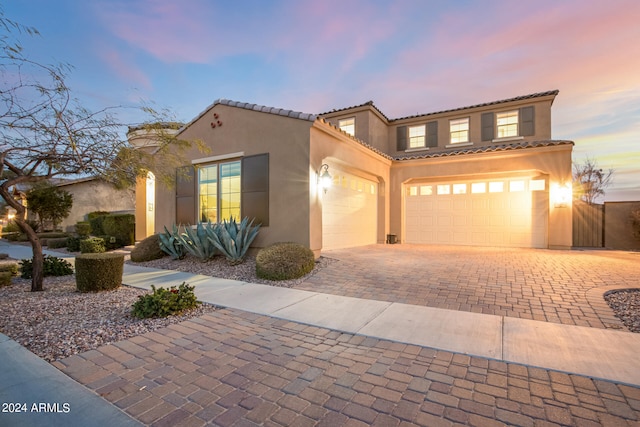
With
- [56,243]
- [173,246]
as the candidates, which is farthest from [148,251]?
[56,243]

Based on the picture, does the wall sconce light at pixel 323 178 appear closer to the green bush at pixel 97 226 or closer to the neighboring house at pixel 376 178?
the neighboring house at pixel 376 178

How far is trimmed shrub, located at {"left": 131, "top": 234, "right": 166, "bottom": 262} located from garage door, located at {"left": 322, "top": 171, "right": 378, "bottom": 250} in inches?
209

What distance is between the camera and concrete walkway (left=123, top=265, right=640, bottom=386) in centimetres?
295

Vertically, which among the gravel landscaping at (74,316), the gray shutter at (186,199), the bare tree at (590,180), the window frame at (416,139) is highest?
the window frame at (416,139)

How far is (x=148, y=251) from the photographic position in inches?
371

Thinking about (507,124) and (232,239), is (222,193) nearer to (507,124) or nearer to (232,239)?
(232,239)

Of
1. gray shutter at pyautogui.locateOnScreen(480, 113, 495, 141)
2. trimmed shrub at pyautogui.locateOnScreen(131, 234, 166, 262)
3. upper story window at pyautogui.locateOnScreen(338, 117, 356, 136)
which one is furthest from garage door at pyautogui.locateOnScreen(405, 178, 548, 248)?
trimmed shrub at pyautogui.locateOnScreen(131, 234, 166, 262)

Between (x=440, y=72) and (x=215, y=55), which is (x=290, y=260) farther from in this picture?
(x=440, y=72)

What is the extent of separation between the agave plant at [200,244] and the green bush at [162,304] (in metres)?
3.83

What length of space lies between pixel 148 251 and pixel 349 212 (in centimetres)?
675

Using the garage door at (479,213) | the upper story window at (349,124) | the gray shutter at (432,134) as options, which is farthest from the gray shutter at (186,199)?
the gray shutter at (432,134)

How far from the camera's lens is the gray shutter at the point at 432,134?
1449 cm

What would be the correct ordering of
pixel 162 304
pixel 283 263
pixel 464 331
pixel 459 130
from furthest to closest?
pixel 459 130
pixel 283 263
pixel 162 304
pixel 464 331

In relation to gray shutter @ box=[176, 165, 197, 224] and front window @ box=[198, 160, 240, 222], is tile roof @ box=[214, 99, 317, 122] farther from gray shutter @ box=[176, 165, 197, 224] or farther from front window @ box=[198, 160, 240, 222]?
gray shutter @ box=[176, 165, 197, 224]
